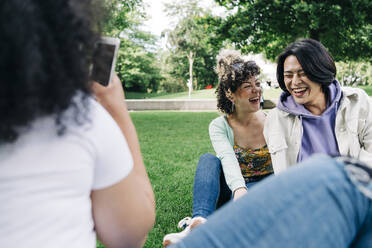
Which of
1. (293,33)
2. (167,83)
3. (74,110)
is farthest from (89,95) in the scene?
(167,83)

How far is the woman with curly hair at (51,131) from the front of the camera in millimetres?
759

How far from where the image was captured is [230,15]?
13484 millimetres

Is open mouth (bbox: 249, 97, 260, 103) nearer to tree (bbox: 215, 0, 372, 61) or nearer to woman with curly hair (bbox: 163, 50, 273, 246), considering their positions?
woman with curly hair (bbox: 163, 50, 273, 246)

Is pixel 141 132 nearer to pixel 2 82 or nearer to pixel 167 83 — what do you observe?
pixel 2 82

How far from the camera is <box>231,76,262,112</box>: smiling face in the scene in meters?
2.98

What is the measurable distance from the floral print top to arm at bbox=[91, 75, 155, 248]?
1.84 m

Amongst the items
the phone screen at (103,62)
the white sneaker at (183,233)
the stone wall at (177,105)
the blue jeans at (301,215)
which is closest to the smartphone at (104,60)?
the phone screen at (103,62)

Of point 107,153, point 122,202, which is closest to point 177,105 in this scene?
point 122,202

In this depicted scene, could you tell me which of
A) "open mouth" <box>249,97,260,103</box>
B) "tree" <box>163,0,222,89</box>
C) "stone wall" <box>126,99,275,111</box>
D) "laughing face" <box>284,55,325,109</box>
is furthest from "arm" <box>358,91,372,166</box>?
"tree" <box>163,0,222,89</box>

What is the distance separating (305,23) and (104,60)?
1140 cm

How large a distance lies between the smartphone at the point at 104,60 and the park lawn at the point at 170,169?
6.36ft

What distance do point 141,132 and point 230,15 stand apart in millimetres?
6521

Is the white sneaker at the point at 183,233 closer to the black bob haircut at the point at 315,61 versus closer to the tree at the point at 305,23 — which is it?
the black bob haircut at the point at 315,61

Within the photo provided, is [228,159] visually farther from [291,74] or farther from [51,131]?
[51,131]
